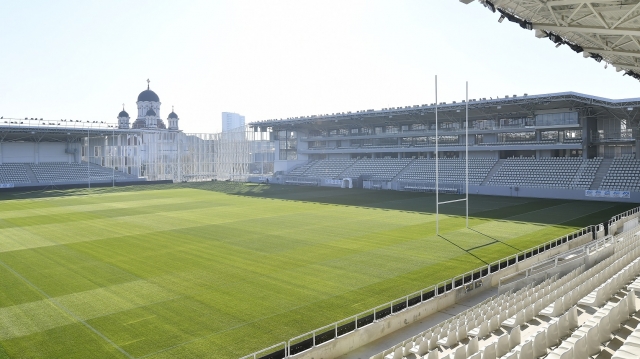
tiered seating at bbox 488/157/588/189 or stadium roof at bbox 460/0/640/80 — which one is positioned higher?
stadium roof at bbox 460/0/640/80

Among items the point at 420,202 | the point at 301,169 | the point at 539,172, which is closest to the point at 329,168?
the point at 301,169

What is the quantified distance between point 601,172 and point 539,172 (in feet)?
19.6

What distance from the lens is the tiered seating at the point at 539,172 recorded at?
49562mm

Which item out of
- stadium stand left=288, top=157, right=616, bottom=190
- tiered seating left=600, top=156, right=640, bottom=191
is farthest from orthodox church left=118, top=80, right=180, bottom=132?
tiered seating left=600, top=156, right=640, bottom=191

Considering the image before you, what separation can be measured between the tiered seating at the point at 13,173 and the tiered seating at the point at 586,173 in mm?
69697

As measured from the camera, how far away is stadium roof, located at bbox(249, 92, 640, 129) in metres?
47.3

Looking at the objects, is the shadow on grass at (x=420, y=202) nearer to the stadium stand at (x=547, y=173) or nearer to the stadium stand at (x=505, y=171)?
the stadium stand at (x=547, y=173)

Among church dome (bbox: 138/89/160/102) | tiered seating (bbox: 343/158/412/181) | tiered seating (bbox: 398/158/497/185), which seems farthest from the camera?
church dome (bbox: 138/89/160/102)

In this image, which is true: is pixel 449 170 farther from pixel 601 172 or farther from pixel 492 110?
pixel 601 172

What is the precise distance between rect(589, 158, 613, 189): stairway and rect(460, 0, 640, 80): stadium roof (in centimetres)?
2875

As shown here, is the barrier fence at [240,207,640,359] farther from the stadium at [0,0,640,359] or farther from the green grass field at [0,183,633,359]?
the green grass field at [0,183,633,359]

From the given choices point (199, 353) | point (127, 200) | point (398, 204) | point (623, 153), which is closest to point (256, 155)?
point (127, 200)

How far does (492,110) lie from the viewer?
58.7m

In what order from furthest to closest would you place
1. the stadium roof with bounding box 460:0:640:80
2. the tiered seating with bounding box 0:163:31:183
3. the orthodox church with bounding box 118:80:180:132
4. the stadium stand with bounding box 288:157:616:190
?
the orthodox church with bounding box 118:80:180:132, the tiered seating with bounding box 0:163:31:183, the stadium stand with bounding box 288:157:616:190, the stadium roof with bounding box 460:0:640:80
